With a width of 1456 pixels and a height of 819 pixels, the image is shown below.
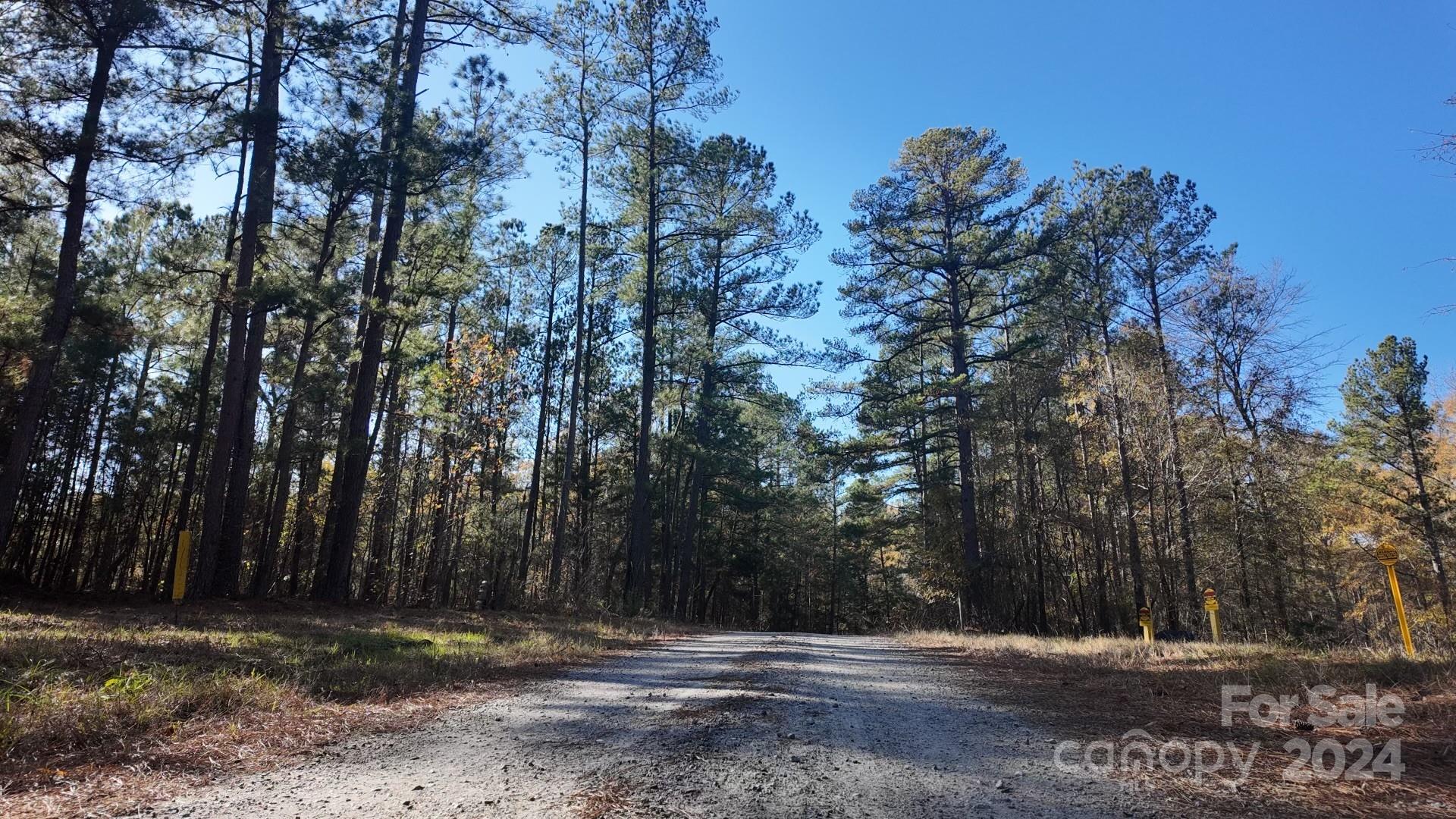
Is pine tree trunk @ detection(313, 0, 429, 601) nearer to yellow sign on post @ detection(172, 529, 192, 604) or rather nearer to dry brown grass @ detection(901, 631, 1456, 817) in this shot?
yellow sign on post @ detection(172, 529, 192, 604)

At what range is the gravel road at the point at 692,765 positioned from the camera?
2.79m

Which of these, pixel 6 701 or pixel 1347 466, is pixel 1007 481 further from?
pixel 6 701

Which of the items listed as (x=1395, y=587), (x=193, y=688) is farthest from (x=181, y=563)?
(x=1395, y=587)

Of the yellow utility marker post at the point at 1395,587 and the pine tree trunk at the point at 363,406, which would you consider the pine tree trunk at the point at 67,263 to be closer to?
the pine tree trunk at the point at 363,406

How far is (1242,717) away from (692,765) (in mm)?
3871

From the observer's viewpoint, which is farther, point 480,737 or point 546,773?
point 480,737

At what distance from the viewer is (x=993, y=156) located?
62.0ft

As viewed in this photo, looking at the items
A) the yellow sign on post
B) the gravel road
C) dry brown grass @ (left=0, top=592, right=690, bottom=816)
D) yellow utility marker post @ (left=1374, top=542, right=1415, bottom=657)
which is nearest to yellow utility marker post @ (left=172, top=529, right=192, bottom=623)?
the yellow sign on post

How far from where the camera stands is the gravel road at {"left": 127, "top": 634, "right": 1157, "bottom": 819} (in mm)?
2795

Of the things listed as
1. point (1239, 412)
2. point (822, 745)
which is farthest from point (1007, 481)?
point (822, 745)

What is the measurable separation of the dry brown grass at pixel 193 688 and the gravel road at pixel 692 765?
0.39 meters

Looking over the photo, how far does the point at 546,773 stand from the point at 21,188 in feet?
49.6

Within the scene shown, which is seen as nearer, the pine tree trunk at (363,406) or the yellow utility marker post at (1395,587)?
the yellow utility marker post at (1395,587)

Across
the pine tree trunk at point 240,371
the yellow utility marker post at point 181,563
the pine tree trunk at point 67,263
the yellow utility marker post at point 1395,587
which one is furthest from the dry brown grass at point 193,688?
the yellow utility marker post at point 1395,587
